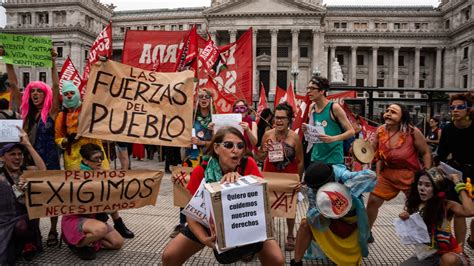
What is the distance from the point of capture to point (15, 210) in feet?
13.4

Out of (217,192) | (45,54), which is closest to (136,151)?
(45,54)

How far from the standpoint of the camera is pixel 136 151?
13.7 m

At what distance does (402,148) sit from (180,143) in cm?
252

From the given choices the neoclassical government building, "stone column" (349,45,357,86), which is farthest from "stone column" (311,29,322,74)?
"stone column" (349,45,357,86)

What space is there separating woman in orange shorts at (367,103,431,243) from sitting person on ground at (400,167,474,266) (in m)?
0.72

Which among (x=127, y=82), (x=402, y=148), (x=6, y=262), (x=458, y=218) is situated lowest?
(x=6, y=262)

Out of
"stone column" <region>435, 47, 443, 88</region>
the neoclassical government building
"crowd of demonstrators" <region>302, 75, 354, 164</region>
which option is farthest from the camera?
"stone column" <region>435, 47, 443, 88</region>

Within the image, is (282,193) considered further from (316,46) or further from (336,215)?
(316,46)

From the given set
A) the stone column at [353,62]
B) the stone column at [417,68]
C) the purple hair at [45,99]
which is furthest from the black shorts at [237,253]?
the stone column at [417,68]

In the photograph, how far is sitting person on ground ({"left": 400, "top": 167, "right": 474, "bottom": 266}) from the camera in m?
3.52

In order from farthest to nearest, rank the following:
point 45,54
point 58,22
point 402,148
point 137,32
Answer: point 58,22 → point 137,32 → point 45,54 → point 402,148

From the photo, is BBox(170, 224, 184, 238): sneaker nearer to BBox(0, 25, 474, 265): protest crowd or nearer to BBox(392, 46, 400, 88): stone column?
BBox(0, 25, 474, 265): protest crowd

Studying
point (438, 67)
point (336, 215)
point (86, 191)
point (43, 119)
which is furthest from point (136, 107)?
point (438, 67)

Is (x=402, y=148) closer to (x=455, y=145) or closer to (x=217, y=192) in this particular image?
(x=455, y=145)
